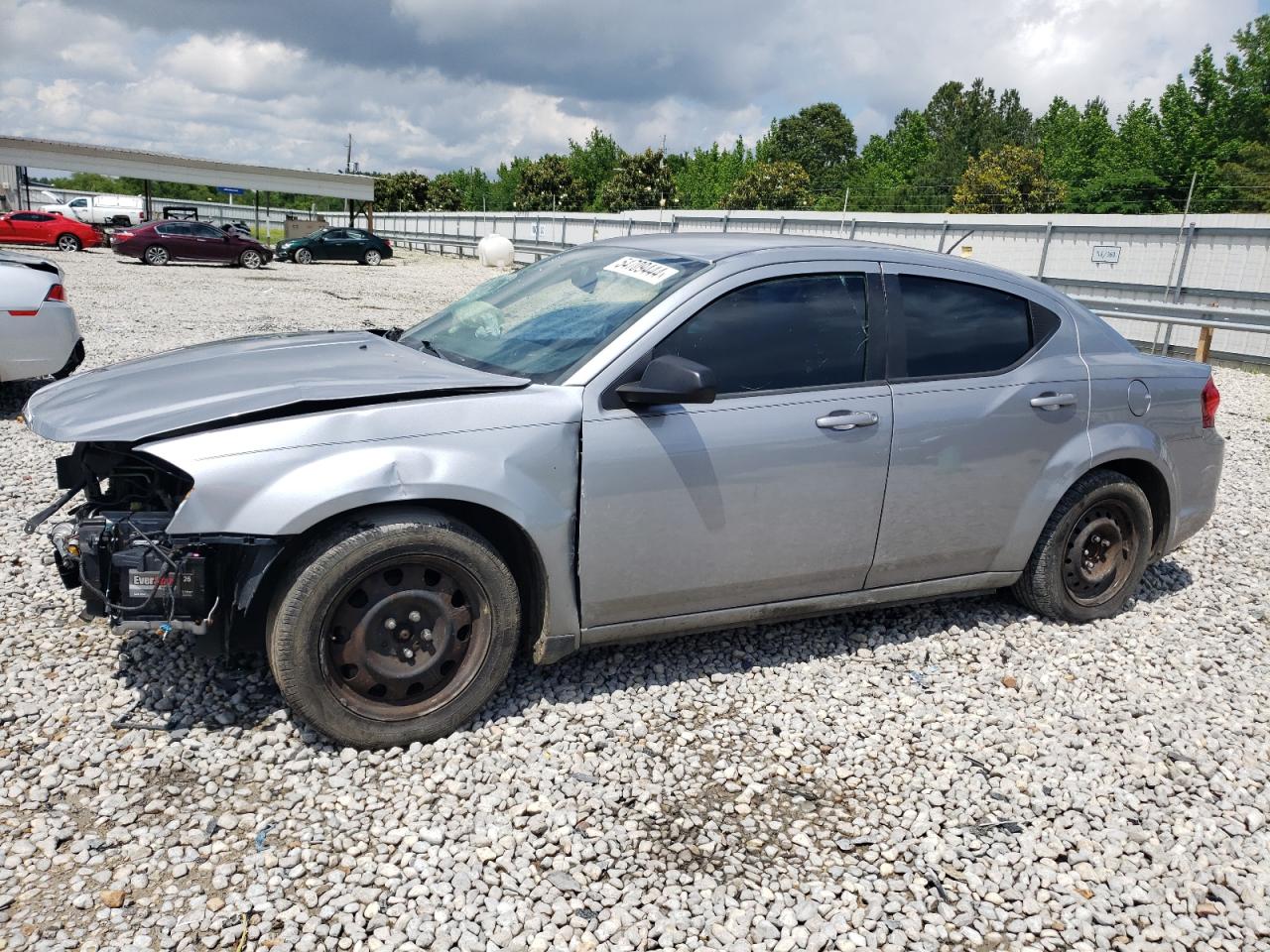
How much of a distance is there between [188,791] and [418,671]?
2.64 feet

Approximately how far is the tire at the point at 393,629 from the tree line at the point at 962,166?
2783 centimetres

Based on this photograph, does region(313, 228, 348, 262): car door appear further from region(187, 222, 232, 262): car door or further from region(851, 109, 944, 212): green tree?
region(851, 109, 944, 212): green tree

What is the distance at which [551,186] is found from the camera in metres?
81.5

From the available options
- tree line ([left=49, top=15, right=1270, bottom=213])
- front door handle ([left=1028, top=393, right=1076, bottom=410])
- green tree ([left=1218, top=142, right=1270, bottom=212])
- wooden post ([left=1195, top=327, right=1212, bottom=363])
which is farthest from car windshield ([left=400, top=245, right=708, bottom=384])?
green tree ([left=1218, top=142, right=1270, bottom=212])

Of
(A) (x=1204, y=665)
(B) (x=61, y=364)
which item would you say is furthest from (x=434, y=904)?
(B) (x=61, y=364)

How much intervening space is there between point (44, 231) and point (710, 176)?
170 ft

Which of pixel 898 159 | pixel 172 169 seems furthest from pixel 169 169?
pixel 898 159

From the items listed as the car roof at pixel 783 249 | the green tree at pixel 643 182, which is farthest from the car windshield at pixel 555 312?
the green tree at pixel 643 182

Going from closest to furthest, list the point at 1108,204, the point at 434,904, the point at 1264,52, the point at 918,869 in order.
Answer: the point at 434,904
the point at 918,869
the point at 1108,204
the point at 1264,52

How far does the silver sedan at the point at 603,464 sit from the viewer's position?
121 inches

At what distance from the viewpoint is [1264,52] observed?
5009 cm

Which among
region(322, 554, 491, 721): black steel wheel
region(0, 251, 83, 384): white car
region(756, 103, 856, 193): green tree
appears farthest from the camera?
region(756, 103, 856, 193): green tree

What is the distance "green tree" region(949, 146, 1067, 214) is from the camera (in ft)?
168

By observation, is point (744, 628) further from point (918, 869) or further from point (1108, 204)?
point (1108, 204)
